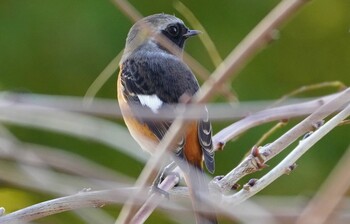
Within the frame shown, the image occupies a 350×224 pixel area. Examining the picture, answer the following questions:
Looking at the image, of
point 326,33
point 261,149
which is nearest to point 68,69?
point 326,33

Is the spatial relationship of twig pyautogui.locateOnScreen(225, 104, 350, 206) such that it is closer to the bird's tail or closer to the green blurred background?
the bird's tail

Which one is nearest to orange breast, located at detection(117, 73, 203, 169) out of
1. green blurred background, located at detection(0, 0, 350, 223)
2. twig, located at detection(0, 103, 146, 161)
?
twig, located at detection(0, 103, 146, 161)

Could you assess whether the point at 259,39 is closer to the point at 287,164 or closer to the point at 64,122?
the point at 64,122

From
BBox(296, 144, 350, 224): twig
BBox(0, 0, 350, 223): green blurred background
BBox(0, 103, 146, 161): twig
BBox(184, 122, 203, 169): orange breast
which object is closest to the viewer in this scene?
BBox(296, 144, 350, 224): twig

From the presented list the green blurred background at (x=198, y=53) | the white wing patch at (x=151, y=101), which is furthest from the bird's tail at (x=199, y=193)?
the green blurred background at (x=198, y=53)

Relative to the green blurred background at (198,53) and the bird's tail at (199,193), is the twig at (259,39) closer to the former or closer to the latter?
the bird's tail at (199,193)

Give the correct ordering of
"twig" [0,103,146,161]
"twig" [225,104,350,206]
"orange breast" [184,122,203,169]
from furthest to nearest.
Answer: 1. "orange breast" [184,122,203,169]
2. "twig" [225,104,350,206]
3. "twig" [0,103,146,161]

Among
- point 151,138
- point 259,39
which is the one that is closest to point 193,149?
point 151,138

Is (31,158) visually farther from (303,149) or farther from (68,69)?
(68,69)
